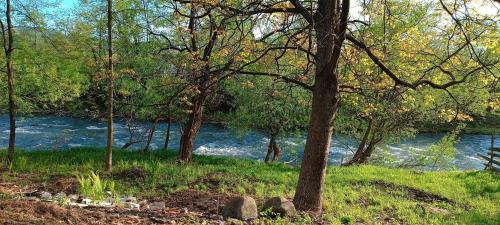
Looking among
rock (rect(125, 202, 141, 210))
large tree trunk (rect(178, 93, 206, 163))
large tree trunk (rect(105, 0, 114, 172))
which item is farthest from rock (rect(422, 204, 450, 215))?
large tree trunk (rect(105, 0, 114, 172))

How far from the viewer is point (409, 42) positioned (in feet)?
37.0

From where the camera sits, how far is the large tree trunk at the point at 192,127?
15.1m

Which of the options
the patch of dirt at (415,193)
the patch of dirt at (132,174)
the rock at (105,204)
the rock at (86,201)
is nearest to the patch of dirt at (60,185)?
the patch of dirt at (132,174)

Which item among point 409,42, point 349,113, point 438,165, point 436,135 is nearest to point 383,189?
point 409,42

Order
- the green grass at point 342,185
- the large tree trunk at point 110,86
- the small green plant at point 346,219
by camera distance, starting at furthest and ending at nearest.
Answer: the large tree trunk at point 110,86
the green grass at point 342,185
the small green plant at point 346,219

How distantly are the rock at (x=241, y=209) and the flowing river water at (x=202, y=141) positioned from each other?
15410mm

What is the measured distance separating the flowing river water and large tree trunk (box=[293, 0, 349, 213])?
1420cm

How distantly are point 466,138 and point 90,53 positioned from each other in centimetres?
3291

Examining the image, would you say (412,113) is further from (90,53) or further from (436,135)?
(436,135)

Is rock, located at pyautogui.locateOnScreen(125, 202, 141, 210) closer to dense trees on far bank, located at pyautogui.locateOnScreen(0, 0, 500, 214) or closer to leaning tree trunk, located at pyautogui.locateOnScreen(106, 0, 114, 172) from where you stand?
dense trees on far bank, located at pyautogui.locateOnScreen(0, 0, 500, 214)

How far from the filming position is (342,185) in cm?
1294

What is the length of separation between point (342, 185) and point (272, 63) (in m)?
4.18

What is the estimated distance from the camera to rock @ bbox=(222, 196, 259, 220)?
7.35 metres

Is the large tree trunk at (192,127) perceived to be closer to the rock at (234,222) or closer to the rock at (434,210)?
the rock at (434,210)
